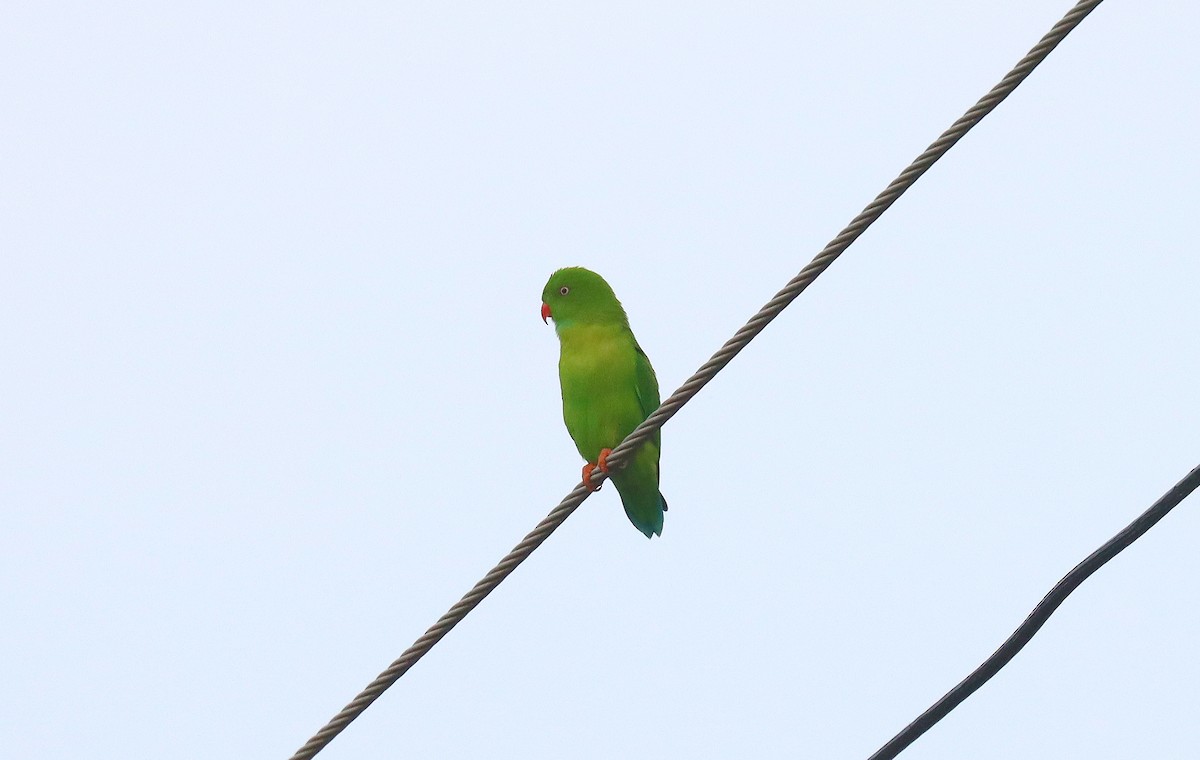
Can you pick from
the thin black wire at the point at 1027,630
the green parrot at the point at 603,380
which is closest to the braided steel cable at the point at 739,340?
the thin black wire at the point at 1027,630

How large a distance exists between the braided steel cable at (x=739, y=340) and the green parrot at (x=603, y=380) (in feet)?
5.40

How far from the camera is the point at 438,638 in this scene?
141 inches

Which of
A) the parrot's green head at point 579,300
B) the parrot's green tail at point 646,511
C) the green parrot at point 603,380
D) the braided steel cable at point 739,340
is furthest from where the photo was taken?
the parrot's green tail at point 646,511

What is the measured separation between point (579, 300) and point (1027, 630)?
328cm

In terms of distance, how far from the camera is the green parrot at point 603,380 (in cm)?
562

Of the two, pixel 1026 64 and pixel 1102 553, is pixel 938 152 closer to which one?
pixel 1026 64

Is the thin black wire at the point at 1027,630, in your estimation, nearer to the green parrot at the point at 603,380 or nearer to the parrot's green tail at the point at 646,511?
the green parrot at the point at 603,380

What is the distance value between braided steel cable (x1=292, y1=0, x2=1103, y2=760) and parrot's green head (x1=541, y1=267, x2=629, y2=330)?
6.36 feet

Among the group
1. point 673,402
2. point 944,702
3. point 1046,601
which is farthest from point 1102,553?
point 673,402

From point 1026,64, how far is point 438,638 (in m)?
2.21

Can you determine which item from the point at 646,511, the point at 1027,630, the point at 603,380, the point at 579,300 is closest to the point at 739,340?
the point at 1027,630

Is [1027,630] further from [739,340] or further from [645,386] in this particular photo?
[645,386]

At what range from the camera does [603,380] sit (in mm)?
5602

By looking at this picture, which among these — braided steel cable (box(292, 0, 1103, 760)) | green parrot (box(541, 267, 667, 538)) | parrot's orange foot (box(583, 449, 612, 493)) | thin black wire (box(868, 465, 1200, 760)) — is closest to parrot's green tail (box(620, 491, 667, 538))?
green parrot (box(541, 267, 667, 538))
